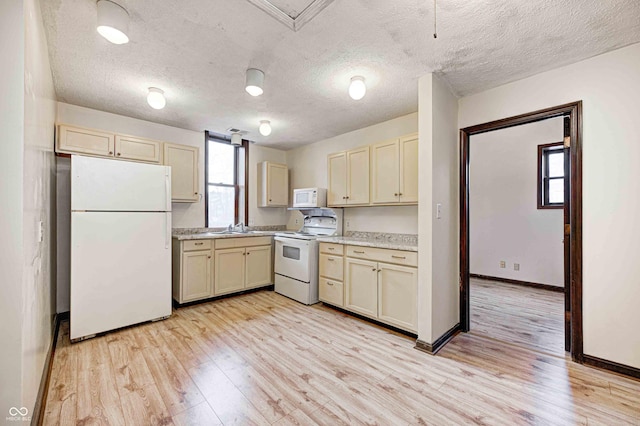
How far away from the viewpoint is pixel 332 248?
342 centimetres

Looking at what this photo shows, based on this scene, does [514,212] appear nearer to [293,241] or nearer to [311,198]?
[311,198]

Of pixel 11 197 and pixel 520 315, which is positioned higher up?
pixel 11 197

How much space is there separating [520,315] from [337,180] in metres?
2.74

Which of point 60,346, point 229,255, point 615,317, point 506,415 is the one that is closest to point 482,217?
point 615,317

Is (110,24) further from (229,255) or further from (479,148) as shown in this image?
(479,148)

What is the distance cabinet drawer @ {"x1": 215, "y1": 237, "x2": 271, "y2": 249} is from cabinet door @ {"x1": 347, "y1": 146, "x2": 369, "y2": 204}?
1.46m

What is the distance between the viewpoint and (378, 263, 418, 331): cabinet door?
8.48 feet

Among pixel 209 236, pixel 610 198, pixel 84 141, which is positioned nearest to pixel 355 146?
pixel 209 236

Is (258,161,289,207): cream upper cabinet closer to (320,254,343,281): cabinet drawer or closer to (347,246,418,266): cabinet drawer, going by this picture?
(320,254,343,281): cabinet drawer

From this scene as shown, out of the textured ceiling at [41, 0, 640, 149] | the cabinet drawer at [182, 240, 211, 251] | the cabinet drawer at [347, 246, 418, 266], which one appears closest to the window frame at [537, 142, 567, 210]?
the textured ceiling at [41, 0, 640, 149]

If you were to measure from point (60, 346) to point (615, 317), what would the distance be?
4519mm

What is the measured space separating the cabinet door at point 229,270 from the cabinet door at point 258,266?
94 millimetres


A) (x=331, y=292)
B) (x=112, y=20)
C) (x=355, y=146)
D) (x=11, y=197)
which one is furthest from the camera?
(x=355, y=146)

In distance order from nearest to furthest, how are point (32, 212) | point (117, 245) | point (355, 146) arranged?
point (32, 212)
point (117, 245)
point (355, 146)
